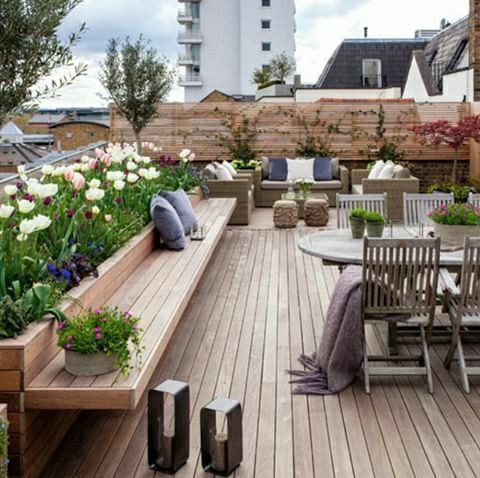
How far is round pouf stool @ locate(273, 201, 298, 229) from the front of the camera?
422 inches

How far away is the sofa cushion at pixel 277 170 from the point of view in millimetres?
13195

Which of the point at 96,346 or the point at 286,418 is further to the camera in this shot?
the point at 286,418

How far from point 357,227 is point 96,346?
9.05ft

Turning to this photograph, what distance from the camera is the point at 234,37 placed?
45844mm

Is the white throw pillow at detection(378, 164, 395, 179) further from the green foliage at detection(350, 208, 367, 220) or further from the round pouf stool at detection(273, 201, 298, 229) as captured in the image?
the green foliage at detection(350, 208, 367, 220)

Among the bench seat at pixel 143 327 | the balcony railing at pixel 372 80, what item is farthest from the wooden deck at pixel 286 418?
the balcony railing at pixel 372 80

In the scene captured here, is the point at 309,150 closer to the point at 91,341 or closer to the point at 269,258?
the point at 269,258

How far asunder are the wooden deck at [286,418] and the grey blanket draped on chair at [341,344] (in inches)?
3.6

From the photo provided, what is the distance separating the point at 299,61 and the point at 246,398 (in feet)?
142

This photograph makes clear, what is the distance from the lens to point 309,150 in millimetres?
14445

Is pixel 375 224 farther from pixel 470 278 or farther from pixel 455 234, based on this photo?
pixel 470 278

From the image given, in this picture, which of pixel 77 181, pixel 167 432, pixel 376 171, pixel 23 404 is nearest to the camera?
pixel 23 404

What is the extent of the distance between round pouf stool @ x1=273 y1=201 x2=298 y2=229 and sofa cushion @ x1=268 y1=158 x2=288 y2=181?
2.47 m

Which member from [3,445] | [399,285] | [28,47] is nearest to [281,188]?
[399,285]
